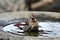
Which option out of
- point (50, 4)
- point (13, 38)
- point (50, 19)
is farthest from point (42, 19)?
point (50, 4)

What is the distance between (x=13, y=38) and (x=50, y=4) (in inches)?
127

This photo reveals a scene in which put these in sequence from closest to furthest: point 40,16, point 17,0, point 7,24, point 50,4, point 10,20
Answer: point 7,24 → point 10,20 → point 40,16 → point 17,0 → point 50,4

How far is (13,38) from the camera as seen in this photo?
4.00 feet

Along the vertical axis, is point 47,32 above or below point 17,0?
below

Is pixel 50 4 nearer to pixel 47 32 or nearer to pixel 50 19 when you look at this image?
pixel 50 19

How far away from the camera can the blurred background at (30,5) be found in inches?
143

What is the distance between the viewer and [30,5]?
440 centimetres

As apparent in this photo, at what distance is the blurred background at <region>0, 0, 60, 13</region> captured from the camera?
364 centimetres

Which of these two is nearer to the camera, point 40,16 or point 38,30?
point 38,30

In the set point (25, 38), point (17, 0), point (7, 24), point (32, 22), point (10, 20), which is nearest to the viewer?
point (25, 38)

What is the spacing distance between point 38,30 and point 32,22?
7 cm

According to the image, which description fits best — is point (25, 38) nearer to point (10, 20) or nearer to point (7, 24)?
point (7, 24)

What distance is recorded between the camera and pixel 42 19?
6.50ft

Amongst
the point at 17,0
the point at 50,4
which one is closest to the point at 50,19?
the point at 17,0
